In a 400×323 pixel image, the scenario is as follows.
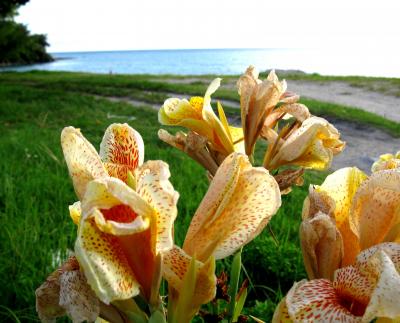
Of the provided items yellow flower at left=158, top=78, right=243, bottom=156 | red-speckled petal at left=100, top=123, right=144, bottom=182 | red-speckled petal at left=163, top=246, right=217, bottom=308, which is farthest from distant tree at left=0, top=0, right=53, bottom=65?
red-speckled petal at left=163, top=246, right=217, bottom=308

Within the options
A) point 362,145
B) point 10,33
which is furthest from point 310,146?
point 10,33

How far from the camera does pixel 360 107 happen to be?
10.8m

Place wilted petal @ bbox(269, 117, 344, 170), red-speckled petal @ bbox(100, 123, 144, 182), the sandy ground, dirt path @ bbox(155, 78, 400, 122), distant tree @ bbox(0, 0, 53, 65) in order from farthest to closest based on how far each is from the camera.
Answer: distant tree @ bbox(0, 0, 53, 65) < dirt path @ bbox(155, 78, 400, 122) < the sandy ground < wilted petal @ bbox(269, 117, 344, 170) < red-speckled petal @ bbox(100, 123, 144, 182)

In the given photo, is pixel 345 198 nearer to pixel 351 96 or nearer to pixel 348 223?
pixel 348 223

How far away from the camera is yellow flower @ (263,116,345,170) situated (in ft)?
A: 3.22

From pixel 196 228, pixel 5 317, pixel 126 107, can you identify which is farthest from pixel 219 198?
pixel 126 107

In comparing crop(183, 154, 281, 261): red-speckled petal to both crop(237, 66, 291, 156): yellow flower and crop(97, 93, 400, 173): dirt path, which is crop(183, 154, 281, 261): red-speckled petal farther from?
crop(97, 93, 400, 173): dirt path

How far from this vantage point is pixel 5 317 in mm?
2059

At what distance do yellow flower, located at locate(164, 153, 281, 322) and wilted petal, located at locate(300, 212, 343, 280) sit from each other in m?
0.05

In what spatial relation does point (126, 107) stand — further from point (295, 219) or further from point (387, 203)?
point (387, 203)

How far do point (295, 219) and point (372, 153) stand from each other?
3662mm

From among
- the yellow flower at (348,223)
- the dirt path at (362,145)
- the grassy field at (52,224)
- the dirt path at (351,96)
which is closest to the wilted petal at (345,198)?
the yellow flower at (348,223)

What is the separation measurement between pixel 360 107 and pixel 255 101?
1023 centimetres

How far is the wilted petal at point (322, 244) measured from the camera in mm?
595
